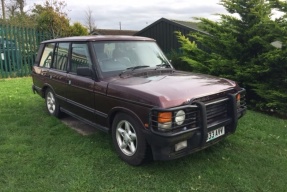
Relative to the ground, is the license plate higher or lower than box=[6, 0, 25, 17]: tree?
lower

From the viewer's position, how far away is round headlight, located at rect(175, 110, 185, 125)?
10.9ft

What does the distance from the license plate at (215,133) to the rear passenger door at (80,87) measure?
191 cm

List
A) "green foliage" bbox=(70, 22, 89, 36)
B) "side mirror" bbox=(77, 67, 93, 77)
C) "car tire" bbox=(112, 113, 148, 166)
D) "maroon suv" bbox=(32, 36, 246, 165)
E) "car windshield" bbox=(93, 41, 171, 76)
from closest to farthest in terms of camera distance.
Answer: "maroon suv" bbox=(32, 36, 246, 165) < "car tire" bbox=(112, 113, 148, 166) < "side mirror" bbox=(77, 67, 93, 77) < "car windshield" bbox=(93, 41, 171, 76) < "green foliage" bbox=(70, 22, 89, 36)

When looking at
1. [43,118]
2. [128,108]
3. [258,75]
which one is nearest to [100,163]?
[128,108]

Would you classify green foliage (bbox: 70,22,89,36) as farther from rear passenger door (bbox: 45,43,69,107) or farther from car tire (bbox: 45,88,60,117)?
rear passenger door (bbox: 45,43,69,107)

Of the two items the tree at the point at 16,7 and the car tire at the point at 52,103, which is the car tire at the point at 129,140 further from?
the tree at the point at 16,7

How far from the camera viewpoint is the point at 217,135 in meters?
3.83

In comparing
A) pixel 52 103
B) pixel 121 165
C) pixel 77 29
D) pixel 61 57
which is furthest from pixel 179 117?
pixel 77 29

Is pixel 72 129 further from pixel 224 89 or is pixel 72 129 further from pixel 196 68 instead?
pixel 196 68

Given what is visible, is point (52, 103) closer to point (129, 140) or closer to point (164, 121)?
point (129, 140)

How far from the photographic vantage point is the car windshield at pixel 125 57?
4.45 metres

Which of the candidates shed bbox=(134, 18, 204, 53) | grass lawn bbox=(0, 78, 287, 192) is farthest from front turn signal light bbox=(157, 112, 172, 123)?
shed bbox=(134, 18, 204, 53)

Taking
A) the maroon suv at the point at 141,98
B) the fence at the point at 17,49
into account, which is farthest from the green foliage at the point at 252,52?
the fence at the point at 17,49

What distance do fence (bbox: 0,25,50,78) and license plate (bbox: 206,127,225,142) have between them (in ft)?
36.6
